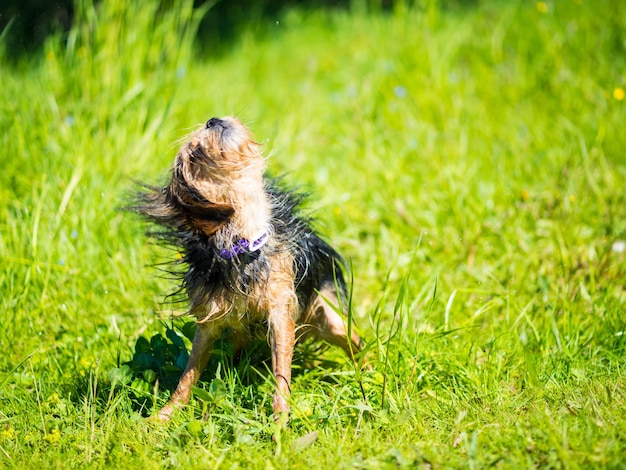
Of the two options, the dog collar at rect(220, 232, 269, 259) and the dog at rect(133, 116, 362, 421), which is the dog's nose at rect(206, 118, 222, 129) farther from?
the dog collar at rect(220, 232, 269, 259)

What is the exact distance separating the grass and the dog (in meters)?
0.26

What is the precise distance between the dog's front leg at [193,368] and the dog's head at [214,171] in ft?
1.63

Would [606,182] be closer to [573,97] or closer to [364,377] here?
[573,97]

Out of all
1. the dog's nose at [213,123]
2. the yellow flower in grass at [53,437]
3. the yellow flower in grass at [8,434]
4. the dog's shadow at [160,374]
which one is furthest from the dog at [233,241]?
the yellow flower in grass at [8,434]

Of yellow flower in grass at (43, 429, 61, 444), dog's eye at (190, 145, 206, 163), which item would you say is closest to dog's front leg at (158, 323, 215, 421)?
yellow flower in grass at (43, 429, 61, 444)

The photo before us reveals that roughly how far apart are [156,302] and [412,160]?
8.10 feet

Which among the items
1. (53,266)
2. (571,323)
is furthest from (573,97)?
(53,266)

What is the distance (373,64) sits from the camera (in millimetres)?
6383

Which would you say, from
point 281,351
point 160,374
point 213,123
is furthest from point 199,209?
point 160,374

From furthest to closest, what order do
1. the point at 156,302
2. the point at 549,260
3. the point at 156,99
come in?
1. the point at 156,99
2. the point at 549,260
3. the point at 156,302

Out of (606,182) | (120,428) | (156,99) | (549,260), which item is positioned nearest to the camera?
(120,428)

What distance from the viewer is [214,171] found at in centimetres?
260

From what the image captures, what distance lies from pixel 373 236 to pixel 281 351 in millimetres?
1900

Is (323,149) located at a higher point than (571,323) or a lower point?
higher
